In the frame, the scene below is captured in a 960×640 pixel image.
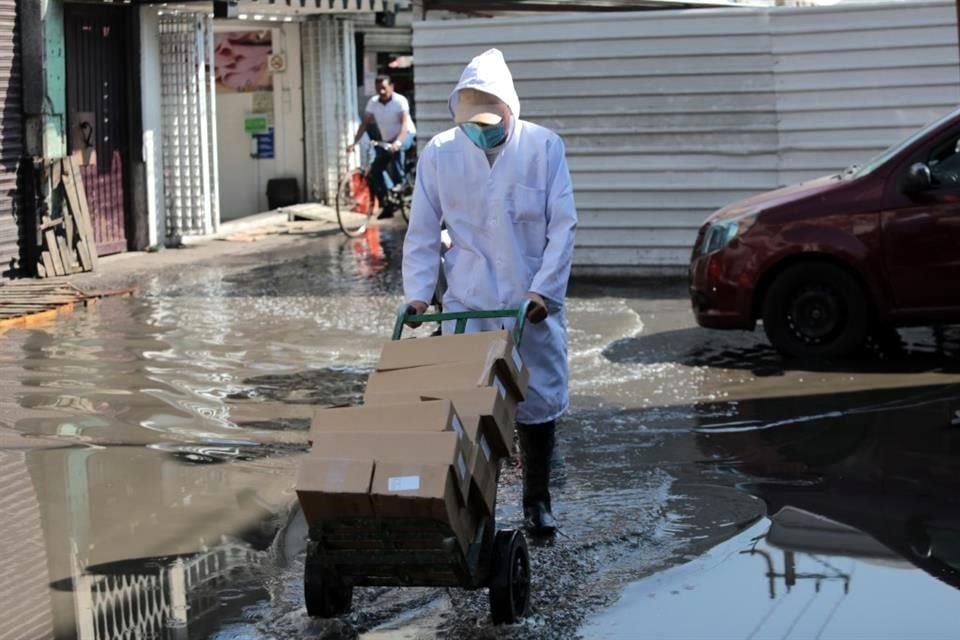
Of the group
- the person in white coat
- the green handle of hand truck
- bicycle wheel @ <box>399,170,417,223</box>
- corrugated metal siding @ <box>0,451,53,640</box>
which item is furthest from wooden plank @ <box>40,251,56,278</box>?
the green handle of hand truck

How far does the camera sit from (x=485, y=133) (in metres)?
5.91

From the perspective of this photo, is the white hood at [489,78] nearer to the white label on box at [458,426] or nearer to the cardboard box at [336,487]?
the white label on box at [458,426]

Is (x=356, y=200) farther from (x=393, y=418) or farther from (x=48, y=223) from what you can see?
(x=393, y=418)

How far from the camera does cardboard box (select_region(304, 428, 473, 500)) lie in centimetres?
487

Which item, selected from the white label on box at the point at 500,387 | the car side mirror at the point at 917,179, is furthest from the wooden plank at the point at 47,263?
the white label on box at the point at 500,387

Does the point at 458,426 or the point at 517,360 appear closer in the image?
the point at 458,426

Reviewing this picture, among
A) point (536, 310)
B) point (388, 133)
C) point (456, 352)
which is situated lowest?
point (456, 352)

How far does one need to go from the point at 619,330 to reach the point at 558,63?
3652 mm

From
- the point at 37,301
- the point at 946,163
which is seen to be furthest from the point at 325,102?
the point at 946,163

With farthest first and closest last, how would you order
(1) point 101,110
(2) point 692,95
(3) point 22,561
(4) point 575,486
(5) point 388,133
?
1. (5) point 388,133
2. (1) point 101,110
3. (2) point 692,95
4. (4) point 575,486
5. (3) point 22,561

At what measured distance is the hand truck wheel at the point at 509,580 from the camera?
17.3 feet

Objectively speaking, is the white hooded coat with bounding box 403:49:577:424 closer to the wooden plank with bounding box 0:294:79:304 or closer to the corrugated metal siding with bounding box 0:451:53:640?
the corrugated metal siding with bounding box 0:451:53:640

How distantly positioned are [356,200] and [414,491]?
16158mm

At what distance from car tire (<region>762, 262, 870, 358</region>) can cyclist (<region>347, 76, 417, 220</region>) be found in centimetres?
974
